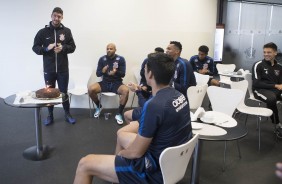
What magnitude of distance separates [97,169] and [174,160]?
1.76ft

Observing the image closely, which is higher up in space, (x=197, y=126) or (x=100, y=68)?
(x=100, y=68)

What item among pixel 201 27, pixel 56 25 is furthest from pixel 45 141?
pixel 201 27

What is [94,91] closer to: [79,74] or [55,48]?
[79,74]

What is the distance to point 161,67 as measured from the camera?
1752mm

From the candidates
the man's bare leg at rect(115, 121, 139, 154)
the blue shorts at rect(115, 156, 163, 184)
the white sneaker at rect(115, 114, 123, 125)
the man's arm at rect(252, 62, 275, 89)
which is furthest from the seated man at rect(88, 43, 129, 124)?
the blue shorts at rect(115, 156, 163, 184)

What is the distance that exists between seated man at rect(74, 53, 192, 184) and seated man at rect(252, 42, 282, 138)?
2.56m

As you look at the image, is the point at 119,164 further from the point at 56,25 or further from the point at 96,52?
the point at 96,52

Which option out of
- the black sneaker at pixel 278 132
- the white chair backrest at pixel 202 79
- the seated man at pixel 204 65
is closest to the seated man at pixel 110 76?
the white chair backrest at pixel 202 79

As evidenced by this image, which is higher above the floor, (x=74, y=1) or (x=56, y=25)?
(x=74, y=1)

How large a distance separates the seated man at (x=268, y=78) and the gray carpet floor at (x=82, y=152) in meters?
0.51

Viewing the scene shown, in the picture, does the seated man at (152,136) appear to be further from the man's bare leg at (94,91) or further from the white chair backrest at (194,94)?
the man's bare leg at (94,91)

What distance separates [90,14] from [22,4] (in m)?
1.14

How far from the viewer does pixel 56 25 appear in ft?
12.8

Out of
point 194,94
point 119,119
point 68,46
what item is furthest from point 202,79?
point 68,46
